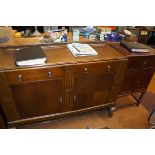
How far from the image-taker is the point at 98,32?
168 cm

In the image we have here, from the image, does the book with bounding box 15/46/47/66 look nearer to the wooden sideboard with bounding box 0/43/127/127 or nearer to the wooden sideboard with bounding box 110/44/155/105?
the wooden sideboard with bounding box 0/43/127/127

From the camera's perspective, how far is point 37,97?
1.31 meters

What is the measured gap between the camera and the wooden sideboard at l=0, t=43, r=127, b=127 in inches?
45.8

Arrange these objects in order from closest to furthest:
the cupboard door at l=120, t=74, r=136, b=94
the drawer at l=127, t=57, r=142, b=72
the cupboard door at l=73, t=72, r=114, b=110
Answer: the cupboard door at l=73, t=72, r=114, b=110 < the drawer at l=127, t=57, r=142, b=72 < the cupboard door at l=120, t=74, r=136, b=94

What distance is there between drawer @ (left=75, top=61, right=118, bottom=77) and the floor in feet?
2.30

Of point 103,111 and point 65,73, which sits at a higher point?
point 65,73

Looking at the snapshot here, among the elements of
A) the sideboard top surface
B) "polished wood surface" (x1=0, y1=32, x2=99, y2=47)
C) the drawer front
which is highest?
"polished wood surface" (x1=0, y1=32, x2=99, y2=47)

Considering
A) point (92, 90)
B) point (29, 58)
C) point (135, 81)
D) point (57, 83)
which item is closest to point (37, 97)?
point (57, 83)

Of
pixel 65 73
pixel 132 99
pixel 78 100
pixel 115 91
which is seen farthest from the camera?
pixel 132 99

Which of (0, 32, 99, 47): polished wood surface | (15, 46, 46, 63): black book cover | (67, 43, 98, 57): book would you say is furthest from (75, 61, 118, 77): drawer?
(0, 32, 99, 47): polished wood surface

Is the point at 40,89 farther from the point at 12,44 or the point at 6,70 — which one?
the point at 12,44

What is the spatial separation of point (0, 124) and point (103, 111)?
3.98 ft

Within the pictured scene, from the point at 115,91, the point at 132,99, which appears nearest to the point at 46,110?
the point at 115,91

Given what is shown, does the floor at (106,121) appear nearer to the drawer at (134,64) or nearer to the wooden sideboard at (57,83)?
the wooden sideboard at (57,83)
